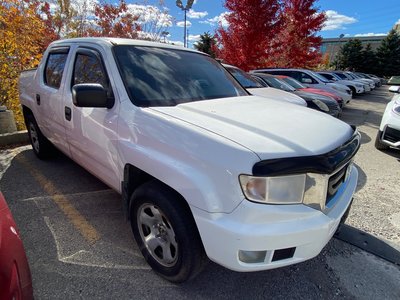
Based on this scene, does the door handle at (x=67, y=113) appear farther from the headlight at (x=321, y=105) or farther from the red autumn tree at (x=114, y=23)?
the red autumn tree at (x=114, y=23)

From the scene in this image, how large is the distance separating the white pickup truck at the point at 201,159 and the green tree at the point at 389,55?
53371mm

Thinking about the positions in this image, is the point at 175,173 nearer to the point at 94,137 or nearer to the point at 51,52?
the point at 94,137

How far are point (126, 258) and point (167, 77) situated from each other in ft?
5.42

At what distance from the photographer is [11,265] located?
1.35 metres

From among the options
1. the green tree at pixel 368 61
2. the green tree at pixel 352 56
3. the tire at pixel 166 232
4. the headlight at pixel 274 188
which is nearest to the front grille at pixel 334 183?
the headlight at pixel 274 188

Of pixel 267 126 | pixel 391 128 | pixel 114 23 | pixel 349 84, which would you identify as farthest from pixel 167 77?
pixel 349 84

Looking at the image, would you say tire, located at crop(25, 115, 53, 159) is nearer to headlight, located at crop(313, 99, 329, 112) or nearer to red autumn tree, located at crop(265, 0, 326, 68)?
headlight, located at crop(313, 99, 329, 112)

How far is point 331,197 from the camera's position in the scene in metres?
2.06

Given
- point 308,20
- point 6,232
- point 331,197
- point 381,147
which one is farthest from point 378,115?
point 6,232

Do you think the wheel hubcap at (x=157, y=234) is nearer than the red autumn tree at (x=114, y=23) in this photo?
Yes

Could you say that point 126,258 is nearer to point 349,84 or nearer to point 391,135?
point 391,135

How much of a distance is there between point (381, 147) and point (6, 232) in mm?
6813

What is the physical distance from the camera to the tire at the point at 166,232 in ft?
6.51

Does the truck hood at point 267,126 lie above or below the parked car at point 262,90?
above
